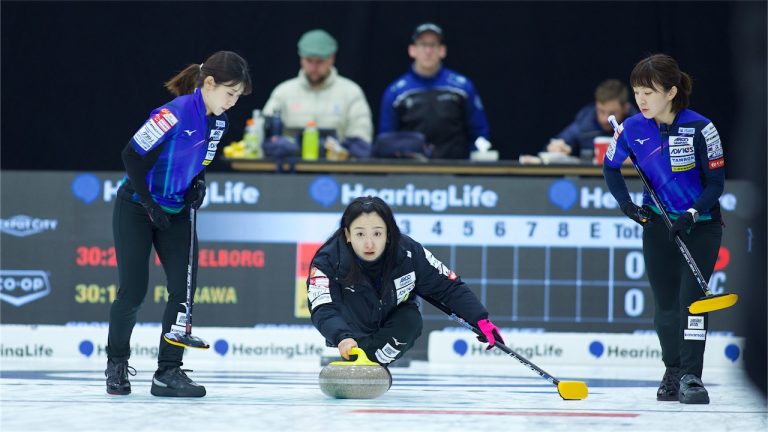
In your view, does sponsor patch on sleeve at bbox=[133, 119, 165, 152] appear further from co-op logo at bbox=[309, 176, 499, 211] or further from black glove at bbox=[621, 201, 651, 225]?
co-op logo at bbox=[309, 176, 499, 211]

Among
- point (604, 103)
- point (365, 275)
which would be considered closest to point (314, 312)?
point (365, 275)

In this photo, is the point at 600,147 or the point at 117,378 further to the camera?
the point at 600,147

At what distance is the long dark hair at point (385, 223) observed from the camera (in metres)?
5.36

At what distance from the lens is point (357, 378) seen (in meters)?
5.04

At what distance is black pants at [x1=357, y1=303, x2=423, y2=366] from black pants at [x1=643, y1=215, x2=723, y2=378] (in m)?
1.13

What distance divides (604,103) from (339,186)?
2.19 m

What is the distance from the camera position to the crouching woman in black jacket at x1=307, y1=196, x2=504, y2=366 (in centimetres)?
534

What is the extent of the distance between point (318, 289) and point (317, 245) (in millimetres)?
2773

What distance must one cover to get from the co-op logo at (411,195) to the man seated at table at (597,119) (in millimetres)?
994

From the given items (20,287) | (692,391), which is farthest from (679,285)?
(20,287)

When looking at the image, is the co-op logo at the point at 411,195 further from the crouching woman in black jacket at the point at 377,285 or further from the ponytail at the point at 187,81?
the ponytail at the point at 187,81

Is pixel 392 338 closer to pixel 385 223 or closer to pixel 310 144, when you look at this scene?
pixel 385 223

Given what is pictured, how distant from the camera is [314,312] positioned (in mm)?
5332

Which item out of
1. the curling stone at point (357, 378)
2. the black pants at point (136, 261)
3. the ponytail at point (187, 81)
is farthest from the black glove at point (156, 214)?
the curling stone at point (357, 378)
